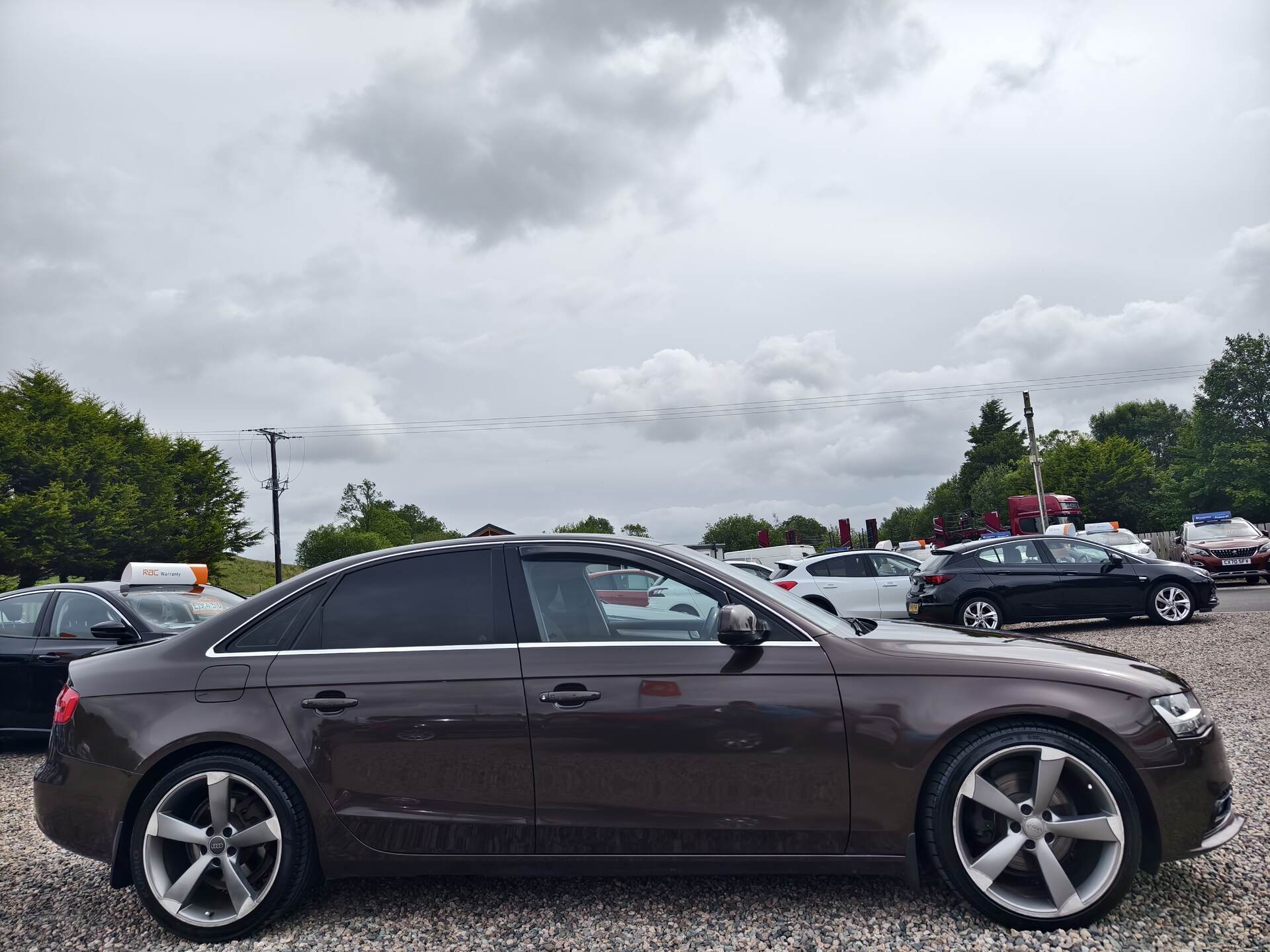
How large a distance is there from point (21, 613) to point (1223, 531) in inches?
951

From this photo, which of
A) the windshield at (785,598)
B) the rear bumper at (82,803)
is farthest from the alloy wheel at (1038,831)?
the rear bumper at (82,803)

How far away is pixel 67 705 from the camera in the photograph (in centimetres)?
349

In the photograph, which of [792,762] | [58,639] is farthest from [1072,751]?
[58,639]

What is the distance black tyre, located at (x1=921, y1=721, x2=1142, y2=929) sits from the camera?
9.72ft

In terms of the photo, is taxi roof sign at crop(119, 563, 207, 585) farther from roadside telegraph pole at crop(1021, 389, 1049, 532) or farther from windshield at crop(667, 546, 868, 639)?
roadside telegraph pole at crop(1021, 389, 1049, 532)

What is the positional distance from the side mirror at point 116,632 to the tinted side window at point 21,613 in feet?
2.29

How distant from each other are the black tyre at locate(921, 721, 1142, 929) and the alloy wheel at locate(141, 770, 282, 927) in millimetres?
2471

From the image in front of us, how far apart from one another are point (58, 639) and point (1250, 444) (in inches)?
2422

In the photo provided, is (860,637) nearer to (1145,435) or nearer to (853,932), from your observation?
(853,932)

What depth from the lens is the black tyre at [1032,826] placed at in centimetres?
296

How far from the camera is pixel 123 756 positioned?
10.9 feet

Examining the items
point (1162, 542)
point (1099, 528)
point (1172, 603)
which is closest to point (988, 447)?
point (1162, 542)

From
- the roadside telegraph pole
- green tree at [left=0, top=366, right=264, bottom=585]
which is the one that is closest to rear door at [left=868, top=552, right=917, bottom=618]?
the roadside telegraph pole

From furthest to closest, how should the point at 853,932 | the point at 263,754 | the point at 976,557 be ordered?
the point at 976,557 → the point at 263,754 → the point at 853,932
